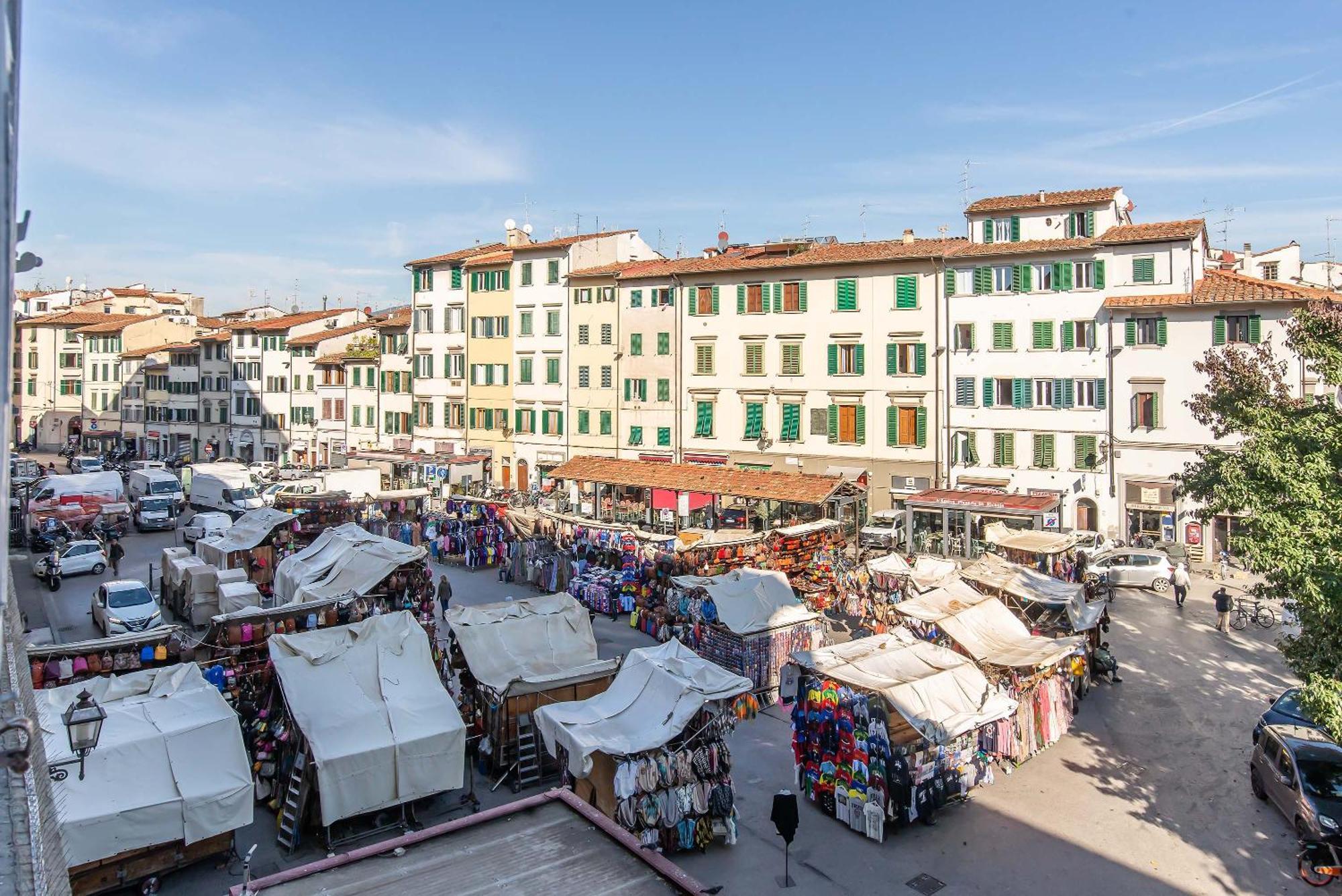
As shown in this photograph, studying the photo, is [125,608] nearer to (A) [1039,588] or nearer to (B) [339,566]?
(B) [339,566]

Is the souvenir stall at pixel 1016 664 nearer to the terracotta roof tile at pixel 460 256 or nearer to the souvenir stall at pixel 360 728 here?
the souvenir stall at pixel 360 728

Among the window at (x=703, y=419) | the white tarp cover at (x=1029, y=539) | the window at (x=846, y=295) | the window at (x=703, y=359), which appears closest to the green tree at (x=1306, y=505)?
the white tarp cover at (x=1029, y=539)

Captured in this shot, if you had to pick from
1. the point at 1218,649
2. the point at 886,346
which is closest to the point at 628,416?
the point at 886,346

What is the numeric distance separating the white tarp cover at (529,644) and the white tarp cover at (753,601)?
291 centimetres

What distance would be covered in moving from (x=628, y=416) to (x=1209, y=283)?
2402cm

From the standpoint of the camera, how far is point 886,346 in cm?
3559

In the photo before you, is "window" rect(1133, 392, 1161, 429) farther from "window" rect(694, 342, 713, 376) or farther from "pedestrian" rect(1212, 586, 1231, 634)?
"window" rect(694, 342, 713, 376)

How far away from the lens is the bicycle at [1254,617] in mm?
22156

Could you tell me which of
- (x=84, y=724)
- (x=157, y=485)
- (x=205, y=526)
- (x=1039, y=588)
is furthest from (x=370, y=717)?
(x=157, y=485)

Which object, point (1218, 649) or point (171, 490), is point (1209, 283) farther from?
point (171, 490)

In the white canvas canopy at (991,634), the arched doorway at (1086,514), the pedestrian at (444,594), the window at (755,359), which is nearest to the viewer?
the white canvas canopy at (991,634)

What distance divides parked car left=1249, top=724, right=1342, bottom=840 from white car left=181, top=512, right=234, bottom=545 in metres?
30.4

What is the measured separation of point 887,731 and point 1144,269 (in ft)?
83.4

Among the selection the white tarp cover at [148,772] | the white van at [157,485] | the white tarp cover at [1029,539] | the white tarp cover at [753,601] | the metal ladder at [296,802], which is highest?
the white van at [157,485]
